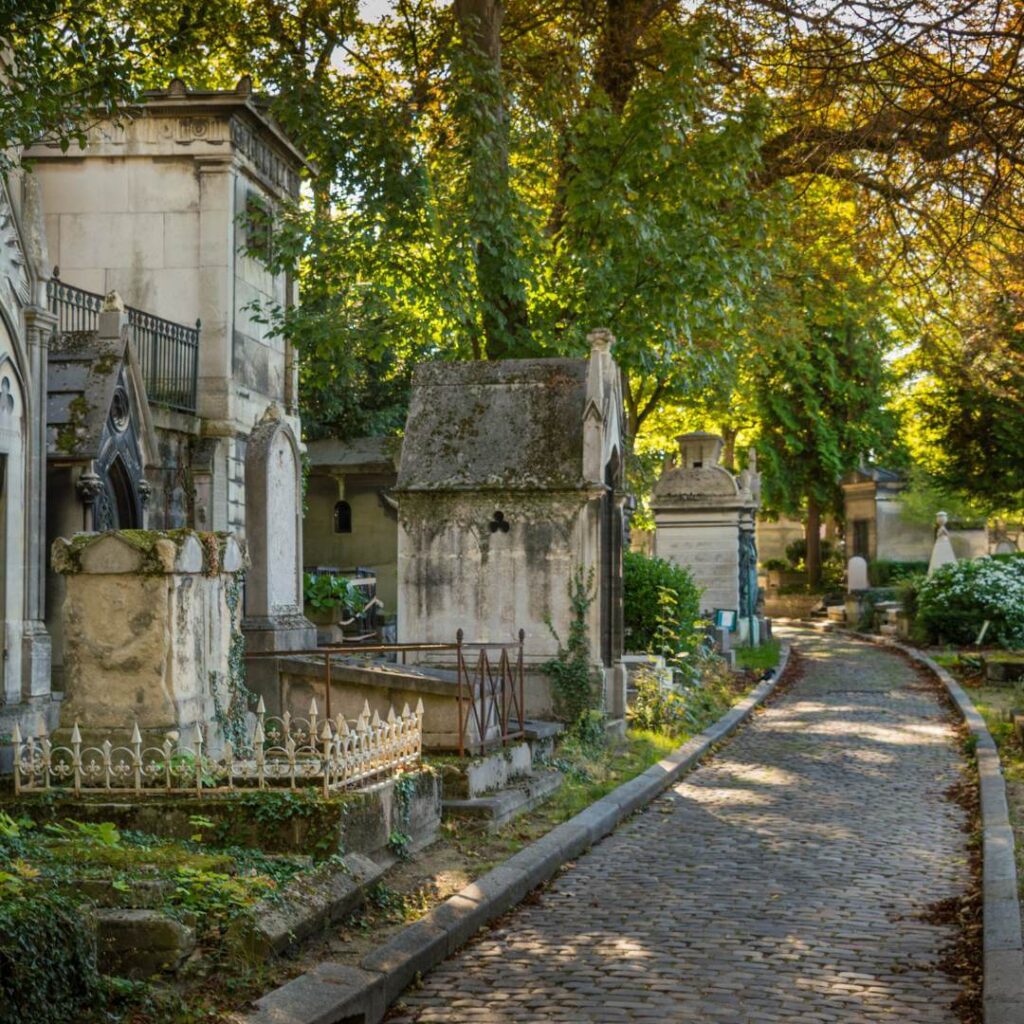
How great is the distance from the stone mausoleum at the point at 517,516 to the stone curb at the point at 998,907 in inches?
147

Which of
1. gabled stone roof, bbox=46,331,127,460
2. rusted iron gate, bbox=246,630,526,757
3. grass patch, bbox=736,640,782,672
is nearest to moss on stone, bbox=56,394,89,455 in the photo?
gabled stone roof, bbox=46,331,127,460

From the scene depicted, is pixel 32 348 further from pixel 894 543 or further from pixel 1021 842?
pixel 894 543

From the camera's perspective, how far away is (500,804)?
980cm

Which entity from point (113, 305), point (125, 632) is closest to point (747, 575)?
point (113, 305)

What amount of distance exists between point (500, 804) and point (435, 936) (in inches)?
115

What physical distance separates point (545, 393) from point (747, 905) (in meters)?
7.18

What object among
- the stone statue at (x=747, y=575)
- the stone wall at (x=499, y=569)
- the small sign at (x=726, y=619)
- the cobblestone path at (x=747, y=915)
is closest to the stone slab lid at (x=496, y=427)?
the stone wall at (x=499, y=569)

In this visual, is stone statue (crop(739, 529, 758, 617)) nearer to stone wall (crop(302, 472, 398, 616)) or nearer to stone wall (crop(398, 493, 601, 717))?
stone wall (crop(302, 472, 398, 616))

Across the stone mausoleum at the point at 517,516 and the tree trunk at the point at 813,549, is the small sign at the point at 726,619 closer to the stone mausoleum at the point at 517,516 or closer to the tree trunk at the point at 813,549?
the stone mausoleum at the point at 517,516

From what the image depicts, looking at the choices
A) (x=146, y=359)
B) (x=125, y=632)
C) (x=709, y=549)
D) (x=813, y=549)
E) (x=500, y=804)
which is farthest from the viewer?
(x=813, y=549)

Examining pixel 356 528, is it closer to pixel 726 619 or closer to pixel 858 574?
pixel 726 619

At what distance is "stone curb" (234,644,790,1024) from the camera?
561cm

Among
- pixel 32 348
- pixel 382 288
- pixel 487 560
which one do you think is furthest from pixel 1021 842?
pixel 382 288

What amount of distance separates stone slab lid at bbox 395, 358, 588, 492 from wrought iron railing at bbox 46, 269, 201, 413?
3.85 metres
